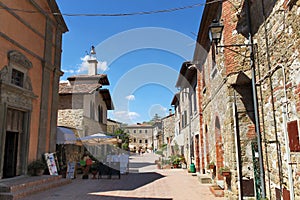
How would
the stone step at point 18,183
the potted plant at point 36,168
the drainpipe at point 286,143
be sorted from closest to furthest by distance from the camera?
the drainpipe at point 286,143, the stone step at point 18,183, the potted plant at point 36,168

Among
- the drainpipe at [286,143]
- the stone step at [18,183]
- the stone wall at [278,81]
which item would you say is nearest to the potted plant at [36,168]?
the stone step at [18,183]

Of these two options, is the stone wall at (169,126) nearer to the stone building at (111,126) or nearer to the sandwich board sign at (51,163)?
the stone building at (111,126)

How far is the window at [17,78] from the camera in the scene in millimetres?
9526

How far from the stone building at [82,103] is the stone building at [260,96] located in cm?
1245

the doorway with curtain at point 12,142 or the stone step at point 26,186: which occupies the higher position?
the doorway with curtain at point 12,142

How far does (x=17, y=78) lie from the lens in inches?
388

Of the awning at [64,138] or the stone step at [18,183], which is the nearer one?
the stone step at [18,183]

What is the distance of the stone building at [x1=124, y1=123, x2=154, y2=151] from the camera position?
72.5 meters

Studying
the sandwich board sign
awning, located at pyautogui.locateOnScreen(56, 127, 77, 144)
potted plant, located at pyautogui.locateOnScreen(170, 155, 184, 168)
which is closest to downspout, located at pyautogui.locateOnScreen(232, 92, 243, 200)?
the sandwich board sign

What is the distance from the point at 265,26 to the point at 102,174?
35.6 feet

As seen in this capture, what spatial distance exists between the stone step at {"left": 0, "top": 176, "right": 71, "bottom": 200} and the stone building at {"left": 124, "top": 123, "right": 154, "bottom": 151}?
6191cm

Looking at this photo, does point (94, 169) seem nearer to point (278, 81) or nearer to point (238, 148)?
point (238, 148)

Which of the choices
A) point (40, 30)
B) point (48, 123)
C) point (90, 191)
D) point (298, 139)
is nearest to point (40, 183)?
point (90, 191)

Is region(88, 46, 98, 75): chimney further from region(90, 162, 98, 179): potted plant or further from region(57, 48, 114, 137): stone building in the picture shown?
region(90, 162, 98, 179): potted plant
